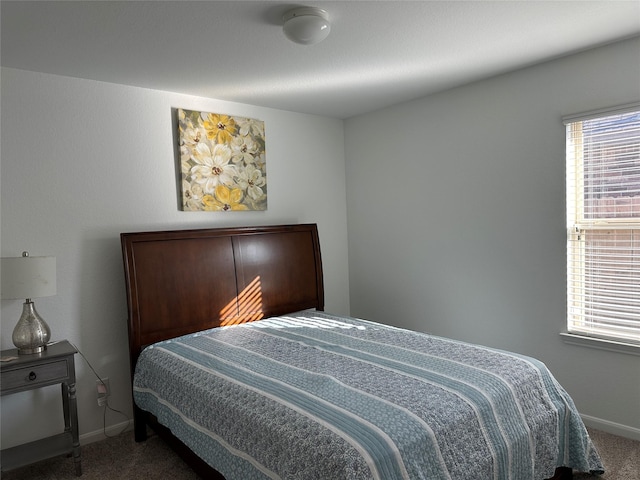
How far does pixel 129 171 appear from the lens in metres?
3.07

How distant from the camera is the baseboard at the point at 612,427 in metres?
2.66

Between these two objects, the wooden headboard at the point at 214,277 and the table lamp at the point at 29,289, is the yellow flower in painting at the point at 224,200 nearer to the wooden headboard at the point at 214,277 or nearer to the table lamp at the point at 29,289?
the wooden headboard at the point at 214,277

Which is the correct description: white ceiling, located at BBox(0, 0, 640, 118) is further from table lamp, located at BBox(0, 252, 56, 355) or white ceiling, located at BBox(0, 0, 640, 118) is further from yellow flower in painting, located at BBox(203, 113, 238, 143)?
table lamp, located at BBox(0, 252, 56, 355)

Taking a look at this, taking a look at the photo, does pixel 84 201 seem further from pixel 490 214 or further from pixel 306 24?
pixel 490 214

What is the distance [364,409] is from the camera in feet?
5.72

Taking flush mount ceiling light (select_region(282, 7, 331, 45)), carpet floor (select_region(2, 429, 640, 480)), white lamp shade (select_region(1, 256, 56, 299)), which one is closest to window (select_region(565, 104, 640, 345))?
carpet floor (select_region(2, 429, 640, 480))

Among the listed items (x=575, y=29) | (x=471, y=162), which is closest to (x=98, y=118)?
(x=471, y=162)

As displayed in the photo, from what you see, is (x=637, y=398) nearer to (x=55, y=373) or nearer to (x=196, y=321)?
(x=196, y=321)

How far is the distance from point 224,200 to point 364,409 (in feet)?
7.25

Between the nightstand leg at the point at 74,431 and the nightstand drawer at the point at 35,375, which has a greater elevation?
the nightstand drawer at the point at 35,375

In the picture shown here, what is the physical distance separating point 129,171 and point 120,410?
5.39 feet

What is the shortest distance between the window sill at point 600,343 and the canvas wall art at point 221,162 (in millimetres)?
2437

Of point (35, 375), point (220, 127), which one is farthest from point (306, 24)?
point (35, 375)

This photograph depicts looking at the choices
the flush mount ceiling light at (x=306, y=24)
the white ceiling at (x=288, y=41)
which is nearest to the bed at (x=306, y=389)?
the white ceiling at (x=288, y=41)
